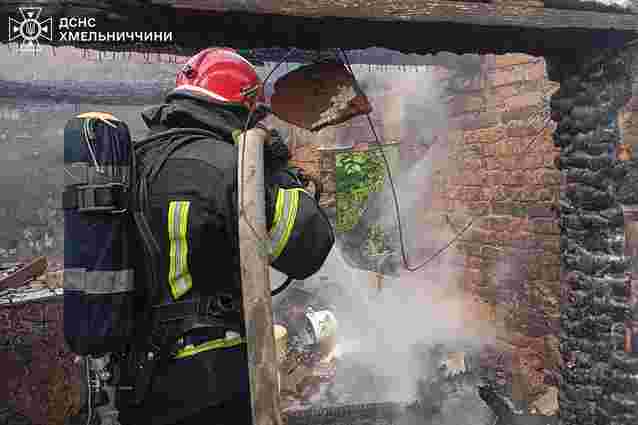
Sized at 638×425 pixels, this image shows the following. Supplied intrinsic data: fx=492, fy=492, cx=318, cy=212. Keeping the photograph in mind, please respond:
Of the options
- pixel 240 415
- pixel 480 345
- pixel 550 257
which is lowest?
pixel 480 345

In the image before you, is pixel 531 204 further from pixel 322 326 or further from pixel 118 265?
pixel 118 265

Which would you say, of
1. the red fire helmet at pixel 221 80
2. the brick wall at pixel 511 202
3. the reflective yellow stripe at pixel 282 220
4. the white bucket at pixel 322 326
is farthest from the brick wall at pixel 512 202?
the reflective yellow stripe at pixel 282 220

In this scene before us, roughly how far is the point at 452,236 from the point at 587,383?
2896 millimetres

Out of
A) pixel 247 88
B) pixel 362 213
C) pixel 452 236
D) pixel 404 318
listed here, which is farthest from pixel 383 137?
pixel 247 88

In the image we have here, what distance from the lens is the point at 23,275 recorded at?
16.2ft

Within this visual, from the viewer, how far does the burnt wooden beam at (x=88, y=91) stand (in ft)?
16.0

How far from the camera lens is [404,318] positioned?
651 centimetres

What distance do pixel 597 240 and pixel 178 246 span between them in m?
2.81

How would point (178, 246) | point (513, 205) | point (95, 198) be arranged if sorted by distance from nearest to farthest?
point (95, 198)
point (178, 246)
point (513, 205)

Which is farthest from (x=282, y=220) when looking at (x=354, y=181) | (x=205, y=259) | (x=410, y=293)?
(x=354, y=181)

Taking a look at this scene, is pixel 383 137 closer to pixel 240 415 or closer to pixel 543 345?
pixel 543 345

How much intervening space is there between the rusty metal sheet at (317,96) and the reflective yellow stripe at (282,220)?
1187mm

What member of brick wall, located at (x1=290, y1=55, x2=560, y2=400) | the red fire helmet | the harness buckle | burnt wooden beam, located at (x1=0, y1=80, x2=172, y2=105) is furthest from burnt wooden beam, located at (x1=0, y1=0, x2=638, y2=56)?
Answer: burnt wooden beam, located at (x1=0, y1=80, x2=172, y2=105)

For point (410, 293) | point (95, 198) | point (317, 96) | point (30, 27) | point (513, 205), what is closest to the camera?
point (95, 198)
